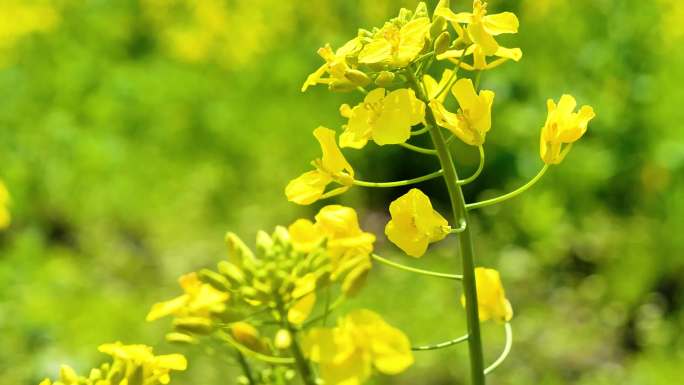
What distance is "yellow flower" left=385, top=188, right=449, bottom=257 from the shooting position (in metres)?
1.00

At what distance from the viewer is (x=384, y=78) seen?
102cm

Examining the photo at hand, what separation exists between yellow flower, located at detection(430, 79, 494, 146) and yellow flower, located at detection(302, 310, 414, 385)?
0.22 metres

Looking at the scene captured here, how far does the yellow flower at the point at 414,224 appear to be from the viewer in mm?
1002

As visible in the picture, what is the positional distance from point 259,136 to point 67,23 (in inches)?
68.7

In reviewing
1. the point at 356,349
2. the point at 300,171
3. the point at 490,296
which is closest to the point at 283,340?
the point at 356,349

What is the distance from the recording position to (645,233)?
346cm

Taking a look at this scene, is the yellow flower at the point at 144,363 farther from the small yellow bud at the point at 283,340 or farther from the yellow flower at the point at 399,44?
the yellow flower at the point at 399,44

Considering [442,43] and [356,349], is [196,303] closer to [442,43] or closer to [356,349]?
[356,349]

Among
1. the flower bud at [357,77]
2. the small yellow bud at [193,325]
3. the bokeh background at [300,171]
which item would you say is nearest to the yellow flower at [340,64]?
the flower bud at [357,77]

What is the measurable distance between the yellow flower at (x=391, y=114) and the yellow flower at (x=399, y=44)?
0.08ft

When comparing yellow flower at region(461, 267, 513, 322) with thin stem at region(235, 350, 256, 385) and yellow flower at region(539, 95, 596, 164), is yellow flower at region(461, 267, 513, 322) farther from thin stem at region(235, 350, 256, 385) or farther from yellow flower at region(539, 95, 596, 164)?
thin stem at region(235, 350, 256, 385)

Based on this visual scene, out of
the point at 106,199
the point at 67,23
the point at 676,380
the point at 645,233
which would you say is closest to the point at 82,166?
the point at 106,199

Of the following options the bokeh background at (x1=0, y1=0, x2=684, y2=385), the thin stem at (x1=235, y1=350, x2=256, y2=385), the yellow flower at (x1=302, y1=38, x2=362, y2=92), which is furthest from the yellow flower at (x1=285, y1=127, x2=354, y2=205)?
the bokeh background at (x1=0, y1=0, x2=684, y2=385)

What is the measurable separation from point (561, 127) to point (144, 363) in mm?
429
